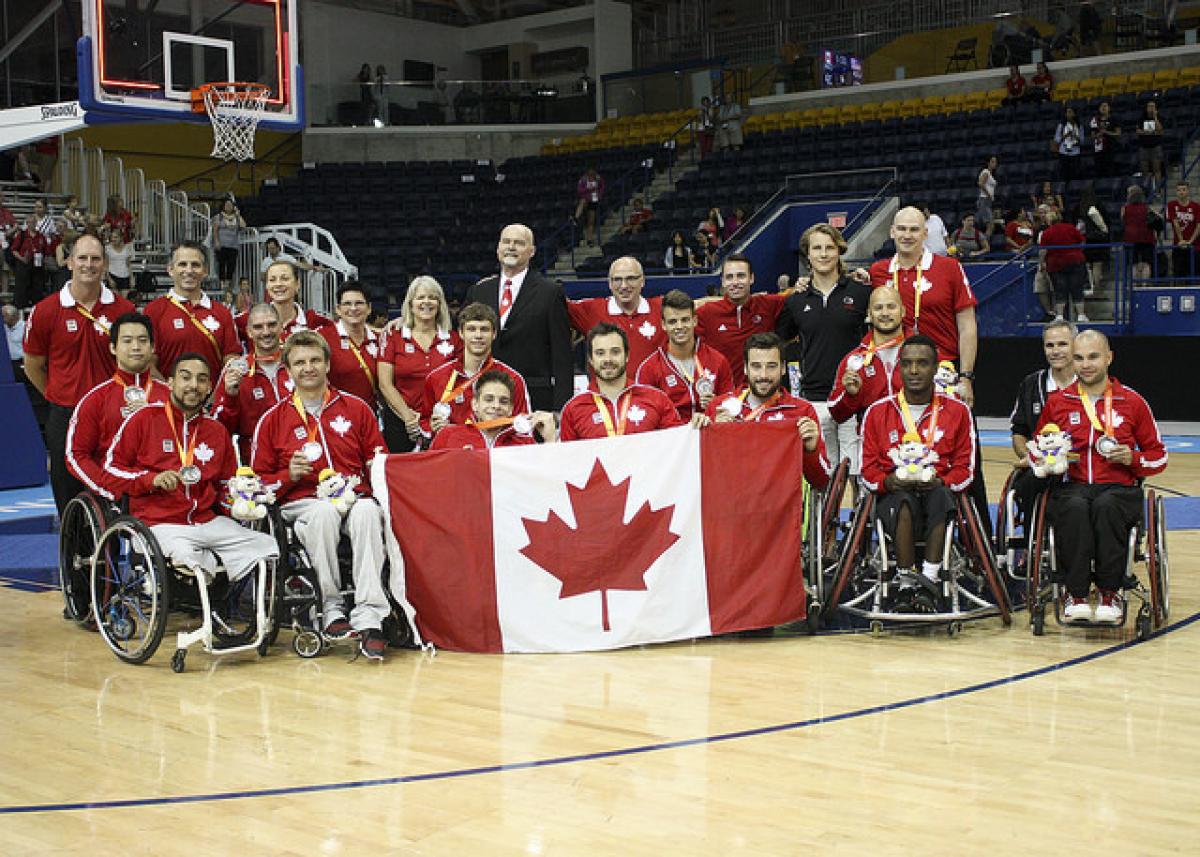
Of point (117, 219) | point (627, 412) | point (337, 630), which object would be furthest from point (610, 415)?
point (117, 219)

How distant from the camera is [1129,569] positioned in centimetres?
563

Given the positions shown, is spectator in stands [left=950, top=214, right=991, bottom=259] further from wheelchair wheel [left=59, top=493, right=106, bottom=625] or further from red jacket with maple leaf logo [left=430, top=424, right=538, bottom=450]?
wheelchair wheel [left=59, top=493, right=106, bottom=625]

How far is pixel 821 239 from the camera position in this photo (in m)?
6.45

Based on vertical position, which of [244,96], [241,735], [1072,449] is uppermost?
[244,96]

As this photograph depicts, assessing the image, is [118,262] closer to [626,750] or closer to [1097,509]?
[1097,509]

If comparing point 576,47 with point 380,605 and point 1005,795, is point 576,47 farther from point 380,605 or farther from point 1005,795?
point 1005,795

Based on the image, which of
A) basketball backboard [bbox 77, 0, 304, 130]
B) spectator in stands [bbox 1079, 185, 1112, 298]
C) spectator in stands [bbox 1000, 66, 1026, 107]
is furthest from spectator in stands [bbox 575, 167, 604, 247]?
basketball backboard [bbox 77, 0, 304, 130]

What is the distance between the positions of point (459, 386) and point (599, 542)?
1150mm

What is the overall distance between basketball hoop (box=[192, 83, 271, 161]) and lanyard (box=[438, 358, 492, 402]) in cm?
544

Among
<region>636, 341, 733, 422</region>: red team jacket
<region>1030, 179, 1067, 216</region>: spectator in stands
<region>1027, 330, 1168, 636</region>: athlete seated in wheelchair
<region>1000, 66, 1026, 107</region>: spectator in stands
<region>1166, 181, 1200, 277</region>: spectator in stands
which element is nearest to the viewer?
<region>1027, 330, 1168, 636</region>: athlete seated in wheelchair

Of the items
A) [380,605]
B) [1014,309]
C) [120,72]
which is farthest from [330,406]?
[1014,309]

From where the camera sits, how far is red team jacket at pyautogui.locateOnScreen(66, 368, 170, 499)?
5.88 m

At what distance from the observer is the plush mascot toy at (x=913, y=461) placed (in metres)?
5.60

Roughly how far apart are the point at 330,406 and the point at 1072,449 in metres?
3.17
